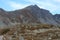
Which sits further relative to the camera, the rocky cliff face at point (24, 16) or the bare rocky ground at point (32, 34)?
the rocky cliff face at point (24, 16)

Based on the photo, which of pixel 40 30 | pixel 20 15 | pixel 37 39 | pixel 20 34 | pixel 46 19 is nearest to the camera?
pixel 37 39

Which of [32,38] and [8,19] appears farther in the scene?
[8,19]

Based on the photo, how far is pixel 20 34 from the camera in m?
19.1

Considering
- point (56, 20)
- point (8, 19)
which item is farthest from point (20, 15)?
point (56, 20)

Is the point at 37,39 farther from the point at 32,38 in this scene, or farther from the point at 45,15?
the point at 45,15

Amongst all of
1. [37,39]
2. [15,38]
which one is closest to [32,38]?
[37,39]

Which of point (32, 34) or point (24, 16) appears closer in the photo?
point (32, 34)

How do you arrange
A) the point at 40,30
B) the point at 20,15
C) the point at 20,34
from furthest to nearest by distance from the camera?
1. the point at 20,15
2. the point at 40,30
3. the point at 20,34

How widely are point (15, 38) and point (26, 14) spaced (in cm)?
12866

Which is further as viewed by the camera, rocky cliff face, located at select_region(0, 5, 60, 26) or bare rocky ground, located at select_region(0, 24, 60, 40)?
rocky cliff face, located at select_region(0, 5, 60, 26)

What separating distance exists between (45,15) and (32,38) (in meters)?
159

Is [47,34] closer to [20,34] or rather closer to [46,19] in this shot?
[20,34]

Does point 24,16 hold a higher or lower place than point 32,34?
higher

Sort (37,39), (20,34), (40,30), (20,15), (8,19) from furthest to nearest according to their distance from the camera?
(20,15) → (8,19) → (40,30) → (20,34) → (37,39)
